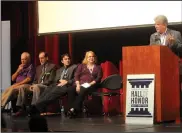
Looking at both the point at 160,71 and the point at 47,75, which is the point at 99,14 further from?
the point at 160,71

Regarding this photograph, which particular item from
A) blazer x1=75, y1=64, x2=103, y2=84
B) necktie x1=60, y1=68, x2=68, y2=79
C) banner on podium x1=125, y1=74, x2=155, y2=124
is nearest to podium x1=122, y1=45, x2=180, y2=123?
banner on podium x1=125, y1=74, x2=155, y2=124

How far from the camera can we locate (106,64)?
6.88 metres

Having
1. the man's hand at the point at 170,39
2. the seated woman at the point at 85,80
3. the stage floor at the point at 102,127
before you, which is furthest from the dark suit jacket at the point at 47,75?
the man's hand at the point at 170,39

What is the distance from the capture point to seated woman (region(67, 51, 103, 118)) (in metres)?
5.86

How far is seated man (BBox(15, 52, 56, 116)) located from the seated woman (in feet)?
1.92

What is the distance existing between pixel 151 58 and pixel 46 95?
7.70ft

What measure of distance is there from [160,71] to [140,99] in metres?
0.36

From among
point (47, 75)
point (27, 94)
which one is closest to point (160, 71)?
point (47, 75)

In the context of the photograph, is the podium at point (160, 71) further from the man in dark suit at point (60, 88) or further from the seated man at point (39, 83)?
the seated man at point (39, 83)

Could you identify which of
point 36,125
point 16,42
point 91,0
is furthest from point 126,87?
point 16,42

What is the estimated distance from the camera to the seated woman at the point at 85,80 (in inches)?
231

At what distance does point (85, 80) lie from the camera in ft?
20.3

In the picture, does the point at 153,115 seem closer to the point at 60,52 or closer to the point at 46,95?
the point at 46,95

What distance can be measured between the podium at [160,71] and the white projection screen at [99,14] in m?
1.89
